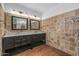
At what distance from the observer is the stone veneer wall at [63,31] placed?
1392 mm

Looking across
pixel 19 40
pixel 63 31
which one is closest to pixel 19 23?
pixel 19 40

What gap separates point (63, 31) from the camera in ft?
4.79

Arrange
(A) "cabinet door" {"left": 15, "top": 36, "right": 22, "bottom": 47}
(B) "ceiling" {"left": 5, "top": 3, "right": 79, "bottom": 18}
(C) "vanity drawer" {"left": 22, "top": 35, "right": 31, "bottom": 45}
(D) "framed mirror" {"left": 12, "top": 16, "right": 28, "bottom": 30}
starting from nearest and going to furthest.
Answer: (B) "ceiling" {"left": 5, "top": 3, "right": 79, "bottom": 18}, (D) "framed mirror" {"left": 12, "top": 16, "right": 28, "bottom": 30}, (A) "cabinet door" {"left": 15, "top": 36, "right": 22, "bottom": 47}, (C) "vanity drawer" {"left": 22, "top": 35, "right": 31, "bottom": 45}

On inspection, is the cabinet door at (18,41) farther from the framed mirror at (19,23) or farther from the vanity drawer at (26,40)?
the framed mirror at (19,23)

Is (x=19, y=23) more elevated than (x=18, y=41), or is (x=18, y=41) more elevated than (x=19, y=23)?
(x=19, y=23)

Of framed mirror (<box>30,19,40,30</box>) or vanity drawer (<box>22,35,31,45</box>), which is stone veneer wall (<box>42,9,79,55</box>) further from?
vanity drawer (<box>22,35,31,45</box>)

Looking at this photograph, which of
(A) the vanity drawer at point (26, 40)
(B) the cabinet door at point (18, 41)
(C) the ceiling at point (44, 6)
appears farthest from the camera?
(A) the vanity drawer at point (26, 40)

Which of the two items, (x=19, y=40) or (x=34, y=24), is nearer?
(x=34, y=24)

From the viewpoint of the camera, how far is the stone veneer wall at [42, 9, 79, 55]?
1.39m

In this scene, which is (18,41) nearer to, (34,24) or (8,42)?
(8,42)

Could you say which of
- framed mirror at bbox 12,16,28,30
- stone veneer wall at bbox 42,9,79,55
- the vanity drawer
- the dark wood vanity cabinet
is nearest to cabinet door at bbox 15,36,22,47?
the dark wood vanity cabinet

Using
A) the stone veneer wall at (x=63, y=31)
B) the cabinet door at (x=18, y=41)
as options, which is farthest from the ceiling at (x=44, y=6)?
the cabinet door at (x=18, y=41)

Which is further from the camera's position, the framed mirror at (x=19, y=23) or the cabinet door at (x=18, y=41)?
the cabinet door at (x=18, y=41)

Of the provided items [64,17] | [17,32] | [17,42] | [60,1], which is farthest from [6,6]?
[64,17]
